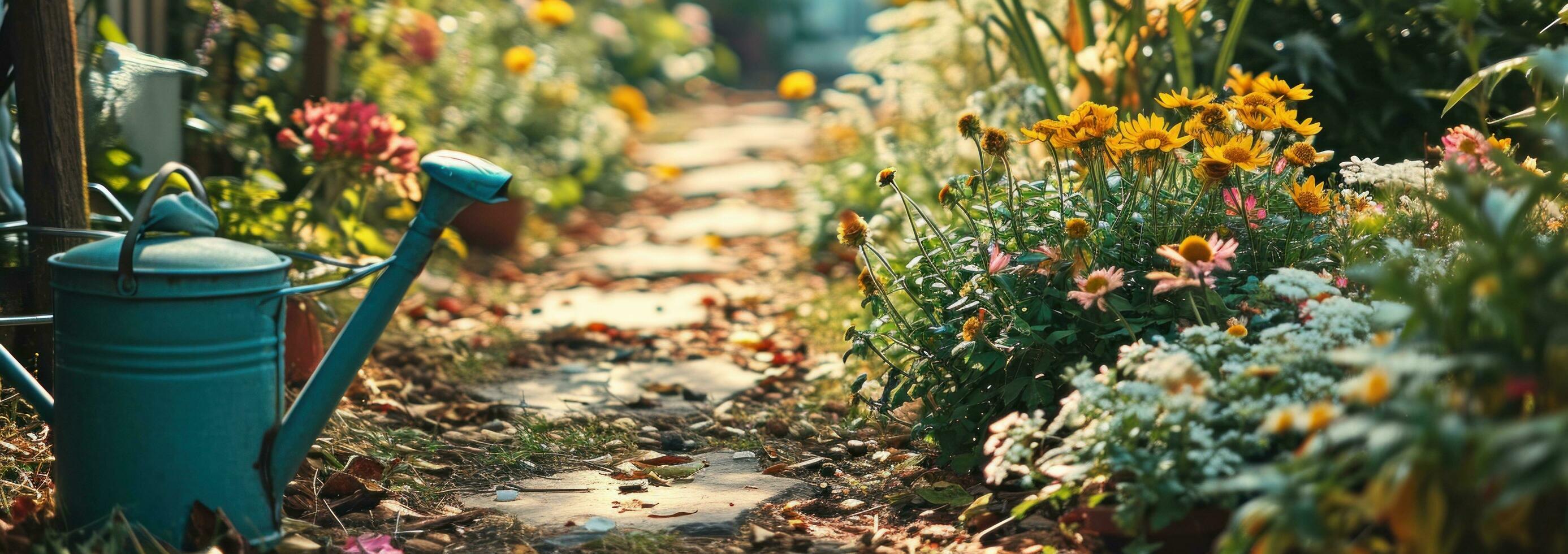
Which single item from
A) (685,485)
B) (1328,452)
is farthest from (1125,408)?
(685,485)

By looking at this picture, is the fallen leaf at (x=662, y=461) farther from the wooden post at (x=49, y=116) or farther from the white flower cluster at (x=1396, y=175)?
the white flower cluster at (x=1396, y=175)

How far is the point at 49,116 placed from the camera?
2029 mm

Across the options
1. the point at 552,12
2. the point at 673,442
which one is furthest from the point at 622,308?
the point at 552,12

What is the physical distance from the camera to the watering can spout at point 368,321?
1.70 meters

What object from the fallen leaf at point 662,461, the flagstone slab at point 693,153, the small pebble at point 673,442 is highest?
the flagstone slab at point 693,153

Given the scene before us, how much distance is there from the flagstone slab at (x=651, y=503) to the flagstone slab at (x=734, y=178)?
388cm

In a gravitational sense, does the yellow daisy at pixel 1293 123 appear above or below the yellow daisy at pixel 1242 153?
above

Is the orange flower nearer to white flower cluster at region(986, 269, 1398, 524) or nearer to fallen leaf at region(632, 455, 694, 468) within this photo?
white flower cluster at region(986, 269, 1398, 524)

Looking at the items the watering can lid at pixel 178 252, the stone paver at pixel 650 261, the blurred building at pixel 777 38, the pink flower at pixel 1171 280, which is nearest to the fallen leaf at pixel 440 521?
the watering can lid at pixel 178 252

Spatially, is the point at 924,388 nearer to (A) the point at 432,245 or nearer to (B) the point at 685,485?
(B) the point at 685,485

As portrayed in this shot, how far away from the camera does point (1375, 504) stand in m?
1.09

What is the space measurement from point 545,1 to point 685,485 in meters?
4.93

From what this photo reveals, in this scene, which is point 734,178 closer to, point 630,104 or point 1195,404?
point 630,104

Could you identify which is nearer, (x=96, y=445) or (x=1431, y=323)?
(x=1431, y=323)
